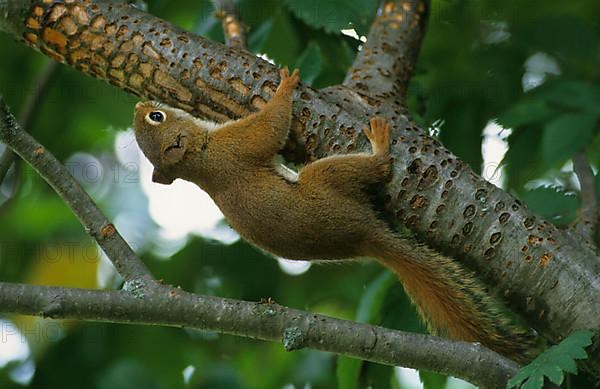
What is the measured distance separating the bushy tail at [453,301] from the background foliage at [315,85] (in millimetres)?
149

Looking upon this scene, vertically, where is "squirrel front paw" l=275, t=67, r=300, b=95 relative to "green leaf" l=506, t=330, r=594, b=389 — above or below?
above

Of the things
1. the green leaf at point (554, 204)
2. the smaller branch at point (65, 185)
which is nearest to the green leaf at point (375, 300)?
the green leaf at point (554, 204)

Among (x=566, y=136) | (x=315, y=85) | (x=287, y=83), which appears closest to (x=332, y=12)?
(x=287, y=83)

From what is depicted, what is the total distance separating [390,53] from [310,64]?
33cm

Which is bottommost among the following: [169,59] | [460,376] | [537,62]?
[460,376]

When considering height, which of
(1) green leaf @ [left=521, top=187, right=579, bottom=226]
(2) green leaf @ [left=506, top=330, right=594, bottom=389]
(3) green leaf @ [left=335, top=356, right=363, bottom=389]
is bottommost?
(3) green leaf @ [left=335, top=356, right=363, bottom=389]

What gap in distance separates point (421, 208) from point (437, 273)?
10.0 inches

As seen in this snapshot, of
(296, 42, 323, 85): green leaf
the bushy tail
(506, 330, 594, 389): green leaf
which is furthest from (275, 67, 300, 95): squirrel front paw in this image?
(506, 330, 594, 389): green leaf

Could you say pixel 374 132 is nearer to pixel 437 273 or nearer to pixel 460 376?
pixel 437 273

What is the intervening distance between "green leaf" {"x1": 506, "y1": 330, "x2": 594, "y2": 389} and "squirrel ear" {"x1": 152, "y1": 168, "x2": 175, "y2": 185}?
197cm

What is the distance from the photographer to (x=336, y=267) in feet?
15.3

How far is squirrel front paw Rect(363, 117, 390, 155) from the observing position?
287cm

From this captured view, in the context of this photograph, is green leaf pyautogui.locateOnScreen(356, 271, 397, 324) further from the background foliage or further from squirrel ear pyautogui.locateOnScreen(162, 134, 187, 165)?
squirrel ear pyautogui.locateOnScreen(162, 134, 187, 165)

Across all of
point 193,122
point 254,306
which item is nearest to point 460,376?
point 254,306
